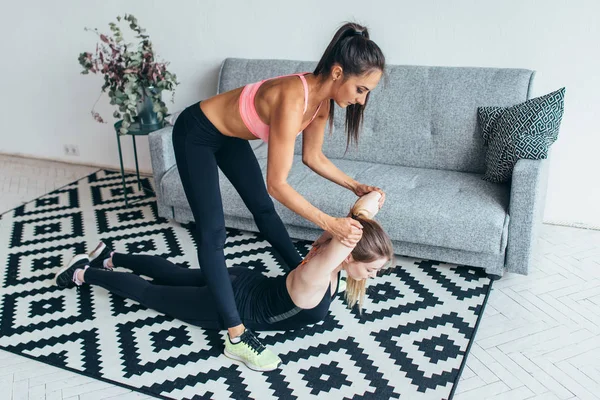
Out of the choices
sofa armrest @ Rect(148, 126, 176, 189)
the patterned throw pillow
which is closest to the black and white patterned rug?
sofa armrest @ Rect(148, 126, 176, 189)

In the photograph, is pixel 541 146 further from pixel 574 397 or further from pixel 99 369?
pixel 99 369

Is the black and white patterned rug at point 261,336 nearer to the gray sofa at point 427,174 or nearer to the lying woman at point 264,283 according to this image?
the lying woman at point 264,283

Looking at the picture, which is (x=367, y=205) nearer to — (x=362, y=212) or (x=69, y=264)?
(x=362, y=212)

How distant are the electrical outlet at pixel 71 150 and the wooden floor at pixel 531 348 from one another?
235 cm

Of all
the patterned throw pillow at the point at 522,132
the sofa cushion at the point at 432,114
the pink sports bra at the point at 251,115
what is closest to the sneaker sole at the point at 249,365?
the pink sports bra at the point at 251,115

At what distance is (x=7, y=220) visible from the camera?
3.40 meters

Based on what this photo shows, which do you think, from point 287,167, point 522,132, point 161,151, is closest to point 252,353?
point 287,167

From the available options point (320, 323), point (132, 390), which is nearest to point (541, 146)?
point (320, 323)

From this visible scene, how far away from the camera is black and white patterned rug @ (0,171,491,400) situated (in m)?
1.99

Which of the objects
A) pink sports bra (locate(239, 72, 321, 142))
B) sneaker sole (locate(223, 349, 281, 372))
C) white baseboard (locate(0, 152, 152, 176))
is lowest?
sneaker sole (locate(223, 349, 281, 372))

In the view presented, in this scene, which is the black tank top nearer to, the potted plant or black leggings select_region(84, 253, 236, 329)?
black leggings select_region(84, 253, 236, 329)

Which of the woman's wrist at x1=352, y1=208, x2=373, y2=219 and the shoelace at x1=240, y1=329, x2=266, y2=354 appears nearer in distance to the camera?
the woman's wrist at x1=352, y1=208, x2=373, y2=219

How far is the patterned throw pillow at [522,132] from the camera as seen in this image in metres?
2.55

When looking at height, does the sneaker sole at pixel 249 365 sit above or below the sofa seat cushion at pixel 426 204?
below
